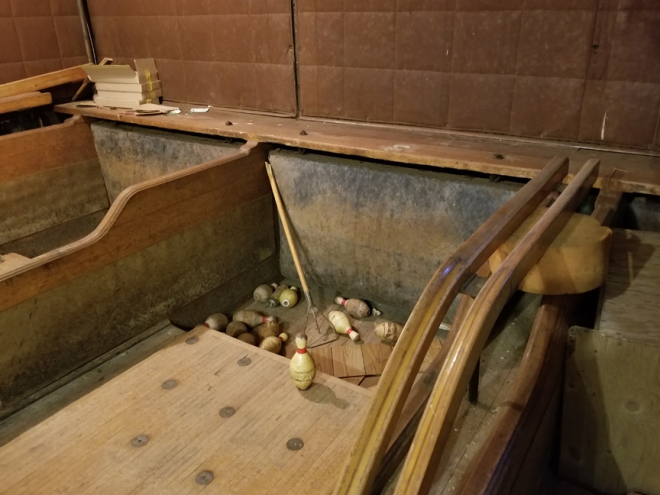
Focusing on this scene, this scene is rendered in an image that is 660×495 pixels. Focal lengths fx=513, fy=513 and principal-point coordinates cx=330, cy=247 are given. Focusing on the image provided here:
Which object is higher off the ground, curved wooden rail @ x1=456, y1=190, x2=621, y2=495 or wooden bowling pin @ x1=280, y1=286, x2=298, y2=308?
curved wooden rail @ x1=456, y1=190, x2=621, y2=495

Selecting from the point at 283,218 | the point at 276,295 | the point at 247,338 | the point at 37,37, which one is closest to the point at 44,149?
the point at 37,37

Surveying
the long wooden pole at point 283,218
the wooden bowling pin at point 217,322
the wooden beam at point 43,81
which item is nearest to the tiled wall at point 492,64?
the long wooden pole at point 283,218

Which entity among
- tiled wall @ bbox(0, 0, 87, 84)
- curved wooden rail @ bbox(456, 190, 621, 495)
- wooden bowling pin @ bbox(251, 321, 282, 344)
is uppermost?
tiled wall @ bbox(0, 0, 87, 84)

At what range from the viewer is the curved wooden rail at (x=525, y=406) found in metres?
1.04

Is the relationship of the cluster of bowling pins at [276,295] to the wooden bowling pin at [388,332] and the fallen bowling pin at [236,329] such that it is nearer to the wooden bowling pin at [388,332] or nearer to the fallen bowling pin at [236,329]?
the fallen bowling pin at [236,329]

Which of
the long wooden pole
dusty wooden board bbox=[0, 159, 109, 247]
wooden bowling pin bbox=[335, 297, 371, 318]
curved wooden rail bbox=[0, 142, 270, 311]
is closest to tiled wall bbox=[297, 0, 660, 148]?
the long wooden pole

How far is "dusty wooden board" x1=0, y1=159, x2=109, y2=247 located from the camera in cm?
345

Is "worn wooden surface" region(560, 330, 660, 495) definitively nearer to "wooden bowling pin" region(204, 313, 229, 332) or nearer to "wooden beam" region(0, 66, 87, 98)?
"wooden bowling pin" region(204, 313, 229, 332)

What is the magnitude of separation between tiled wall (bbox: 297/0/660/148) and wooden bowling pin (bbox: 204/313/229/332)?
4.70 ft

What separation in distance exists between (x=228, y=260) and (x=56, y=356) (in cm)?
103

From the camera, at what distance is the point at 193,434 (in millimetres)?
1958

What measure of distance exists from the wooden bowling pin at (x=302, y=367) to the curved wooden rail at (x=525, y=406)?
38.9 inches

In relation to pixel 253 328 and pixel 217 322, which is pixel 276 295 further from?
pixel 217 322

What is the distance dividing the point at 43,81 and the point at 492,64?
3241 mm
